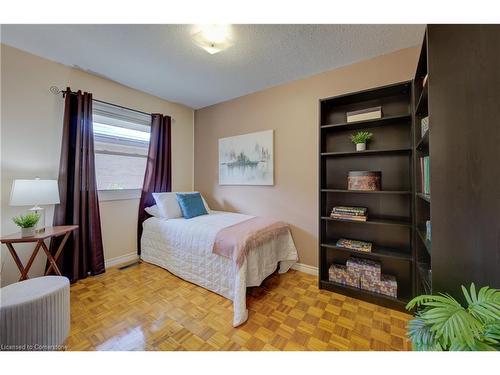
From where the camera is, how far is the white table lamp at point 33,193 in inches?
63.2

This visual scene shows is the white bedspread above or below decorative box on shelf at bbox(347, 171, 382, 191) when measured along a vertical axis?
below

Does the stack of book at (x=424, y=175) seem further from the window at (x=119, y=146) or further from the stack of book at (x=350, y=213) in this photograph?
the window at (x=119, y=146)

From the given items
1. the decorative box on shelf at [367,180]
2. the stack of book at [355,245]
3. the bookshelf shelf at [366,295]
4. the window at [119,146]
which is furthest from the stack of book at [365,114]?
the window at [119,146]

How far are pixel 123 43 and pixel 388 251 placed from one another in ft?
10.2

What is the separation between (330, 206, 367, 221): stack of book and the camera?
1.85 meters

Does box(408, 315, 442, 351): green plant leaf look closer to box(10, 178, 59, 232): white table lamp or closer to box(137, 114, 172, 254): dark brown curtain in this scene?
box(10, 178, 59, 232): white table lamp

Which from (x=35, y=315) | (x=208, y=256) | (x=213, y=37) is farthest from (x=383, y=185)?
(x=35, y=315)

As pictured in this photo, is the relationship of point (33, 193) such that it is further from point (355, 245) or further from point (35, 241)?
point (355, 245)

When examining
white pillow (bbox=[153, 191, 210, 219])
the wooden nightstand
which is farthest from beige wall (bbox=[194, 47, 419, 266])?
the wooden nightstand

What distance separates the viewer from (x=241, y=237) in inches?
69.7

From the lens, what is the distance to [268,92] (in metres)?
2.69

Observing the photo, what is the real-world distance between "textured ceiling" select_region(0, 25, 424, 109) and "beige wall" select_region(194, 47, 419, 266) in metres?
0.13

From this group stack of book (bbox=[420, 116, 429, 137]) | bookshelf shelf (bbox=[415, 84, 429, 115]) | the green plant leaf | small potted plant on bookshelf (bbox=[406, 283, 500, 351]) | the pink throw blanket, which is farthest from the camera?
the pink throw blanket
